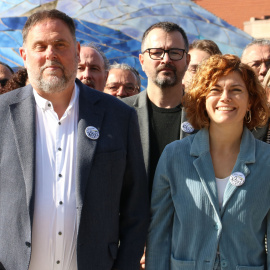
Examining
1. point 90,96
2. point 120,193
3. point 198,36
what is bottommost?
point 120,193

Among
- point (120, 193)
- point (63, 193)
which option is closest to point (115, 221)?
point (120, 193)

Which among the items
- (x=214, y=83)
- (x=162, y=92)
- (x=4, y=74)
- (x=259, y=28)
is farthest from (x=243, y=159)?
(x=259, y=28)

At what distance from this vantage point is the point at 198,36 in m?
13.8

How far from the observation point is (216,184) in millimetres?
2787

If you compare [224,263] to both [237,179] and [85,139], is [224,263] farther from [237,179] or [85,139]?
[85,139]

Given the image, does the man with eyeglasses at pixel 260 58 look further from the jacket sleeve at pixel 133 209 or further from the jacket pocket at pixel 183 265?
the jacket pocket at pixel 183 265

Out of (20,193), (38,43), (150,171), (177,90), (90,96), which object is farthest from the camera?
(177,90)

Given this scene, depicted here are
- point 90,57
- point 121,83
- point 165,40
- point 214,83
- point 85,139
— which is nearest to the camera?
point 85,139

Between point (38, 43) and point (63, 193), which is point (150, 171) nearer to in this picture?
point (63, 193)

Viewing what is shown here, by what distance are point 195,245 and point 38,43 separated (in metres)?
1.49

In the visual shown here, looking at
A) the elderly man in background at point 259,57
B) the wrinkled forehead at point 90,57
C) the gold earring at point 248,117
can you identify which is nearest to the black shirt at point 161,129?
the gold earring at point 248,117

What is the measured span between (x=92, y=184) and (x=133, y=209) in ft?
1.09

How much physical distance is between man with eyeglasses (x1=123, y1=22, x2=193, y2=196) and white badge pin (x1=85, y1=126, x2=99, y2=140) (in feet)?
2.32

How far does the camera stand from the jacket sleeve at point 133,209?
8.98 ft
